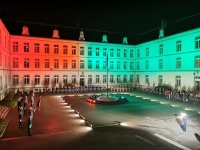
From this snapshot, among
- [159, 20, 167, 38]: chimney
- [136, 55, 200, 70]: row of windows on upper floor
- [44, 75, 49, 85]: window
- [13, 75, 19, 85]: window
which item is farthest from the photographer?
[159, 20, 167, 38]: chimney

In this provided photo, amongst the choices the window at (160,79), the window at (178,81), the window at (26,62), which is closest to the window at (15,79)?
the window at (26,62)

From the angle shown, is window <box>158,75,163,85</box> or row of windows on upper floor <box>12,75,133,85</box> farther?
window <box>158,75,163,85</box>

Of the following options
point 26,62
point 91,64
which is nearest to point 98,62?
point 91,64

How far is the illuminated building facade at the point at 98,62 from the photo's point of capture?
78.3 ft

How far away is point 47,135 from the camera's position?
28.2 feet

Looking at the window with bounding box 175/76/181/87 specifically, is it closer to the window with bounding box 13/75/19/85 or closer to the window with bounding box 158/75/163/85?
the window with bounding box 158/75/163/85

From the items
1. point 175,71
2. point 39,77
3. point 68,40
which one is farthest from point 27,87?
point 175,71

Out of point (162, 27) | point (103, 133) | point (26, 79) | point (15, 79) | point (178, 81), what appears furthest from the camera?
point (162, 27)

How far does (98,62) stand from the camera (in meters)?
32.1

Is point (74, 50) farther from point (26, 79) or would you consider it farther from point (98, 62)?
point (26, 79)

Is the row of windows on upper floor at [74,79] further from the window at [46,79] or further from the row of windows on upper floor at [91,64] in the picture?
the row of windows on upper floor at [91,64]

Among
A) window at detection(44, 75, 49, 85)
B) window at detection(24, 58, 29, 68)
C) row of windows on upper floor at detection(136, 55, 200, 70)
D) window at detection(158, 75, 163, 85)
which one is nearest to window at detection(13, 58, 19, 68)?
window at detection(24, 58, 29, 68)

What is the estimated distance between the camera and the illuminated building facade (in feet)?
78.3

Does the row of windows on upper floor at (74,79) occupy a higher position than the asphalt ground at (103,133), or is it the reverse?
the row of windows on upper floor at (74,79)
